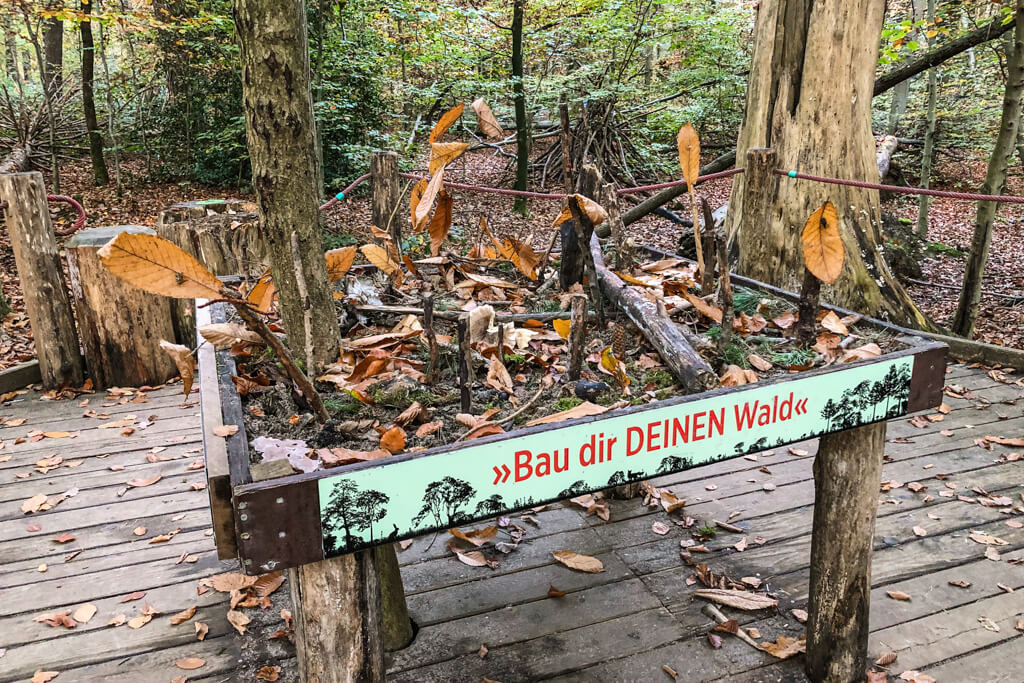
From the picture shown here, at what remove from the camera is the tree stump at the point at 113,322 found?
4020 mm

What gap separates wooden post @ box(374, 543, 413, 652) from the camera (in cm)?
211

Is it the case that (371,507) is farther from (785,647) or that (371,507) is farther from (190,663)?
(785,647)

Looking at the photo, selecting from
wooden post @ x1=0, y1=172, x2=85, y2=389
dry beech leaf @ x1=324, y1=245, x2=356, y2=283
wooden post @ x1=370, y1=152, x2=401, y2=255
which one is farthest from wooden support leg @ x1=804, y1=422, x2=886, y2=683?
wooden post @ x1=0, y1=172, x2=85, y2=389

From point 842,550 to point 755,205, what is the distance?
1.50 meters

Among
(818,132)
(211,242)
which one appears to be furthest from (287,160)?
(818,132)

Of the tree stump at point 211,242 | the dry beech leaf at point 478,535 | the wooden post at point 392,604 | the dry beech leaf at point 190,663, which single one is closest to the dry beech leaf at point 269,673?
the dry beech leaf at point 190,663

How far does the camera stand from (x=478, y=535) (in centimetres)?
275

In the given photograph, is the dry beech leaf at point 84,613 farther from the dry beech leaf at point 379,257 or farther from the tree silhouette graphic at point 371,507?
the tree silhouette graphic at point 371,507

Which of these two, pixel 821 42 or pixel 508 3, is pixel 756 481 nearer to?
pixel 821 42

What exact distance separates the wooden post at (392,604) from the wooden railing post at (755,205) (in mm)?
1872

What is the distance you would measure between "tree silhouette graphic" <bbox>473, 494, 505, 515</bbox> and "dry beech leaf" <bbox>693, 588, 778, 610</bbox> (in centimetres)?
134

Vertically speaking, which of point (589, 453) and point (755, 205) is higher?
point (755, 205)

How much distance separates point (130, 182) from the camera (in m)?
9.66

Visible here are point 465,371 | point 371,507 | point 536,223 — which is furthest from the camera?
point 536,223
